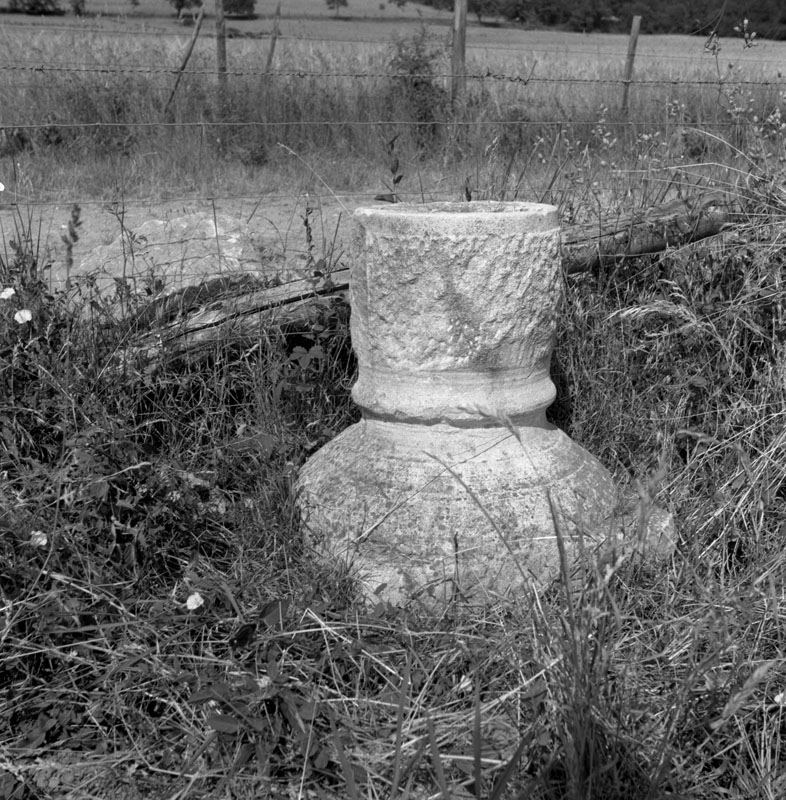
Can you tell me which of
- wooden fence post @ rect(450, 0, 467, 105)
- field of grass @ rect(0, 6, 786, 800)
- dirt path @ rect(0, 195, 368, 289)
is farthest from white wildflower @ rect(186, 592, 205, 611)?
wooden fence post @ rect(450, 0, 467, 105)

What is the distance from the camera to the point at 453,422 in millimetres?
2449

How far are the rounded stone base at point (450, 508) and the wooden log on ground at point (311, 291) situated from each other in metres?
0.71

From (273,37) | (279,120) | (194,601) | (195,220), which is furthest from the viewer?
(273,37)

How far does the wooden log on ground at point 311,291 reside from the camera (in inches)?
118

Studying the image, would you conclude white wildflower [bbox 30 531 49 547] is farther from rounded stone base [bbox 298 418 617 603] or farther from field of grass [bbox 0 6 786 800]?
rounded stone base [bbox 298 418 617 603]

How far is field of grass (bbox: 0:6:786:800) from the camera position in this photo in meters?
1.77

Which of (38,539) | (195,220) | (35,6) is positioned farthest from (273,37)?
(35,6)

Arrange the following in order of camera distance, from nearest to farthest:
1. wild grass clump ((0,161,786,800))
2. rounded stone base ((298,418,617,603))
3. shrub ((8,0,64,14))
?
1. wild grass clump ((0,161,786,800))
2. rounded stone base ((298,418,617,603))
3. shrub ((8,0,64,14))

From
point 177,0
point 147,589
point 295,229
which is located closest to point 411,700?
point 147,589

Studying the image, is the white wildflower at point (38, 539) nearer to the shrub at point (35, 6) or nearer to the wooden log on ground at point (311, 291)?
the wooden log on ground at point (311, 291)

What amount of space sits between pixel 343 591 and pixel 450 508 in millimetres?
339

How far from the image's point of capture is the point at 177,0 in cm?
1738

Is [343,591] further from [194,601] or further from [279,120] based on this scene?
[279,120]

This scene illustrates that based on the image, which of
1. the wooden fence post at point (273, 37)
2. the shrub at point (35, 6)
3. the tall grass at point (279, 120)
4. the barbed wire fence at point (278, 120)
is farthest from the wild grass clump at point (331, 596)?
the shrub at point (35, 6)
